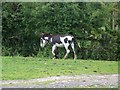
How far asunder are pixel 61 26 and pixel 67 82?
752cm

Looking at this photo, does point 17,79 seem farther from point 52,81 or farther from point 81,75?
point 81,75

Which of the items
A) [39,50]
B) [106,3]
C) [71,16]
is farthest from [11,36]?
[106,3]

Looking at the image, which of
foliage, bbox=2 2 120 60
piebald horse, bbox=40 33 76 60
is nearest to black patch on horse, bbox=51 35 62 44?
piebald horse, bbox=40 33 76 60

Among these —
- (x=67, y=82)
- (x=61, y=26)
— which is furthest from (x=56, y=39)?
(x=67, y=82)

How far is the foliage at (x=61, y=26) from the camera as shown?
15.2m

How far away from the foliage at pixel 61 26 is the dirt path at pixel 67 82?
20.3ft

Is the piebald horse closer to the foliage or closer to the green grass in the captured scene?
the foliage

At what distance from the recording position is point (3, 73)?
9.23m

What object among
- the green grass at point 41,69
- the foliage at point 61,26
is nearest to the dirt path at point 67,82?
the green grass at point 41,69

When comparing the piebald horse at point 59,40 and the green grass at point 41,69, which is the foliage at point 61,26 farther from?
the green grass at point 41,69

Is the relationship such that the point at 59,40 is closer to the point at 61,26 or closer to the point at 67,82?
the point at 61,26

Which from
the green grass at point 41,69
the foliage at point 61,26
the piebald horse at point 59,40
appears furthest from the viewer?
the foliage at point 61,26

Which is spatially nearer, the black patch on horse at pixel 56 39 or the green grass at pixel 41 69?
the green grass at pixel 41 69

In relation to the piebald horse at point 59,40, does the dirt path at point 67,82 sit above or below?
below
